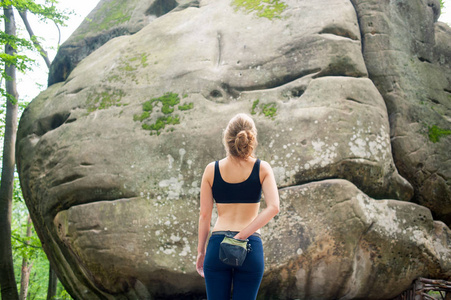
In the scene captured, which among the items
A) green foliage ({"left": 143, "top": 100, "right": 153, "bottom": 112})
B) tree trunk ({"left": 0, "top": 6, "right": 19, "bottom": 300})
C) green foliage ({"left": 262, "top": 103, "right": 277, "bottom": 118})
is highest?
green foliage ({"left": 143, "top": 100, "right": 153, "bottom": 112})

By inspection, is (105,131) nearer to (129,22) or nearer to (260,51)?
(260,51)

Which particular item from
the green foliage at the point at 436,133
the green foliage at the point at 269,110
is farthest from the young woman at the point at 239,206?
the green foliage at the point at 436,133

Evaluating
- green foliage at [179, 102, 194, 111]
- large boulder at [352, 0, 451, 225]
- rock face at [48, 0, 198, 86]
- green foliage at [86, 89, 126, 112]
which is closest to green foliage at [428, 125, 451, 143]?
large boulder at [352, 0, 451, 225]

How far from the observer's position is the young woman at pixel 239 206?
308 centimetres

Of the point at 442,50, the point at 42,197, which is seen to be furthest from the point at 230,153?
the point at 442,50

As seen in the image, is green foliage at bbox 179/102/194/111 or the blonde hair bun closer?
the blonde hair bun

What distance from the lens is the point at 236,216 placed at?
3.25 meters

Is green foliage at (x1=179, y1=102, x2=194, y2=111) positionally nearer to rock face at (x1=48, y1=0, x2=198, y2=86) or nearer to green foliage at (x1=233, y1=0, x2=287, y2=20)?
green foliage at (x1=233, y1=0, x2=287, y2=20)

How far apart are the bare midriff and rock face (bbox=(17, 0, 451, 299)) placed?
252 cm

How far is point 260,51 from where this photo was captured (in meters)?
6.98

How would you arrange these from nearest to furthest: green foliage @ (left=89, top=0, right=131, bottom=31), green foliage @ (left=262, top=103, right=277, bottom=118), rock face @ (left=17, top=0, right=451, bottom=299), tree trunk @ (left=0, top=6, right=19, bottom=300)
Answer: rock face @ (left=17, top=0, right=451, bottom=299) → green foliage @ (left=262, top=103, right=277, bottom=118) → green foliage @ (left=89, top=0, right=131, bottom=31) → tree trunk @ (left=0, top=6, right=19, bottom=300)

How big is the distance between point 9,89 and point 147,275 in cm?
877

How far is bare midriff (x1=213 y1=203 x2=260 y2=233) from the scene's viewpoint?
127 inches

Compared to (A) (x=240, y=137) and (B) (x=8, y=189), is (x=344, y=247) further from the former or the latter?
(B) (x=8, y=189)
